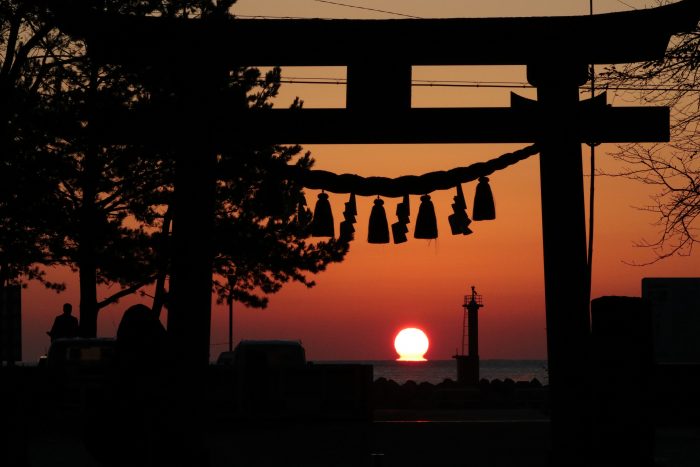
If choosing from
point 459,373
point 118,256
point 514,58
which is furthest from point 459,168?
point 459,373

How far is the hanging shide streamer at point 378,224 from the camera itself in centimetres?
1369

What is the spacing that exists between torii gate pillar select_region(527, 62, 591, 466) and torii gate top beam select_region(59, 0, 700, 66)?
1.30ft

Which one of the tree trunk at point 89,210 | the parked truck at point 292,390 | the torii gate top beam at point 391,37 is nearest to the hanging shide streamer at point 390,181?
the torii gate top beam at point 391,37

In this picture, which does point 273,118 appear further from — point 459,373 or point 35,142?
point 459,373

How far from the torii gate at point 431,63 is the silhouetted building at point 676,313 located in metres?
16.1

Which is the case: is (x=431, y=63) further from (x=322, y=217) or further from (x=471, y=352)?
(x=471, y=352)

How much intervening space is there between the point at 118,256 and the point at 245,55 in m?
20.4

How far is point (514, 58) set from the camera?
14.0 meters

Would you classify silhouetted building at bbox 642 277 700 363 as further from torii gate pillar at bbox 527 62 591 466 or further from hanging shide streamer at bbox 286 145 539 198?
hanging shide streamer at bbox 286 145 539 198

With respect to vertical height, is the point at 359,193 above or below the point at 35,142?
below

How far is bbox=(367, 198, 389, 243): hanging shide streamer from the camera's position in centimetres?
1369

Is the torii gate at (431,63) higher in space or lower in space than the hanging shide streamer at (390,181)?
higher

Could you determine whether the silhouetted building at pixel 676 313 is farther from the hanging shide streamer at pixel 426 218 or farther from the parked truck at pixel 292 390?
the hanging shide streamer at pixel 426 218

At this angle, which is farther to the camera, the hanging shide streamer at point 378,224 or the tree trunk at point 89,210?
the tree trunk at point 89,210
